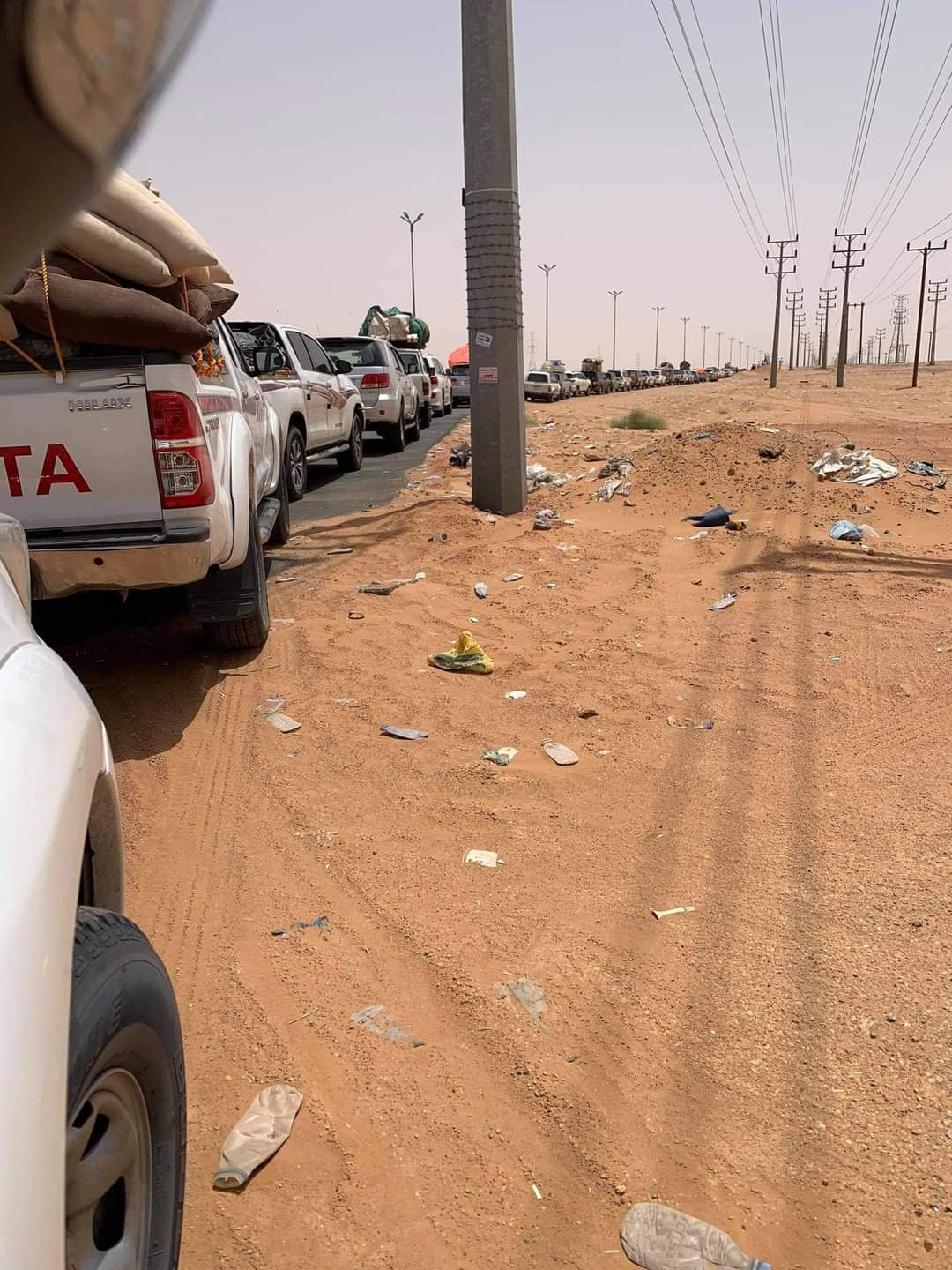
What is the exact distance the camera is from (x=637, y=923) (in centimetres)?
312

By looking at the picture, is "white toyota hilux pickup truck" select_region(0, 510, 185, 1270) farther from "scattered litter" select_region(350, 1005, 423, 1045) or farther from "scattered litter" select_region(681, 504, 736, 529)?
"scattered litter" select_region(681, 504, 736, 529)

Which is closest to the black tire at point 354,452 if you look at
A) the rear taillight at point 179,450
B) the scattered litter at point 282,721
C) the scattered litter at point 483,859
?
the scattered litter at point 282,721

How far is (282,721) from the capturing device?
15.7 feet

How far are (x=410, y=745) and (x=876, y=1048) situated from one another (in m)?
2.51

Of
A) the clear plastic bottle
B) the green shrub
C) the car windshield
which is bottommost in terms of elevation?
the clear plastic bottle

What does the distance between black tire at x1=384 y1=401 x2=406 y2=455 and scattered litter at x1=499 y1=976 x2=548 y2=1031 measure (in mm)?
15877

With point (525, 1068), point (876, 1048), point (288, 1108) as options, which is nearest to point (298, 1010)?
point (288, 1108)

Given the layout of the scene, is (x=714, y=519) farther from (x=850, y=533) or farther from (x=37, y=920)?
(x=37, y=920)

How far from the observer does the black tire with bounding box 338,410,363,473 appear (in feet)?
47.4

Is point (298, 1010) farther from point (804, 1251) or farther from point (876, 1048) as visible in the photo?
point (876, 1048)

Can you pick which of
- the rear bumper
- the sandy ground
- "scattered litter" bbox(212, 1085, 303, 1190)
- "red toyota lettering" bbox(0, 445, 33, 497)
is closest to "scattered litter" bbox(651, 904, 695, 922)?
the sandy ground

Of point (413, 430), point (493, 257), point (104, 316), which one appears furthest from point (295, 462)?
point (413, 430)

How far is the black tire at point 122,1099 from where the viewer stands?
1352 mm

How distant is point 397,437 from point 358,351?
179cm
